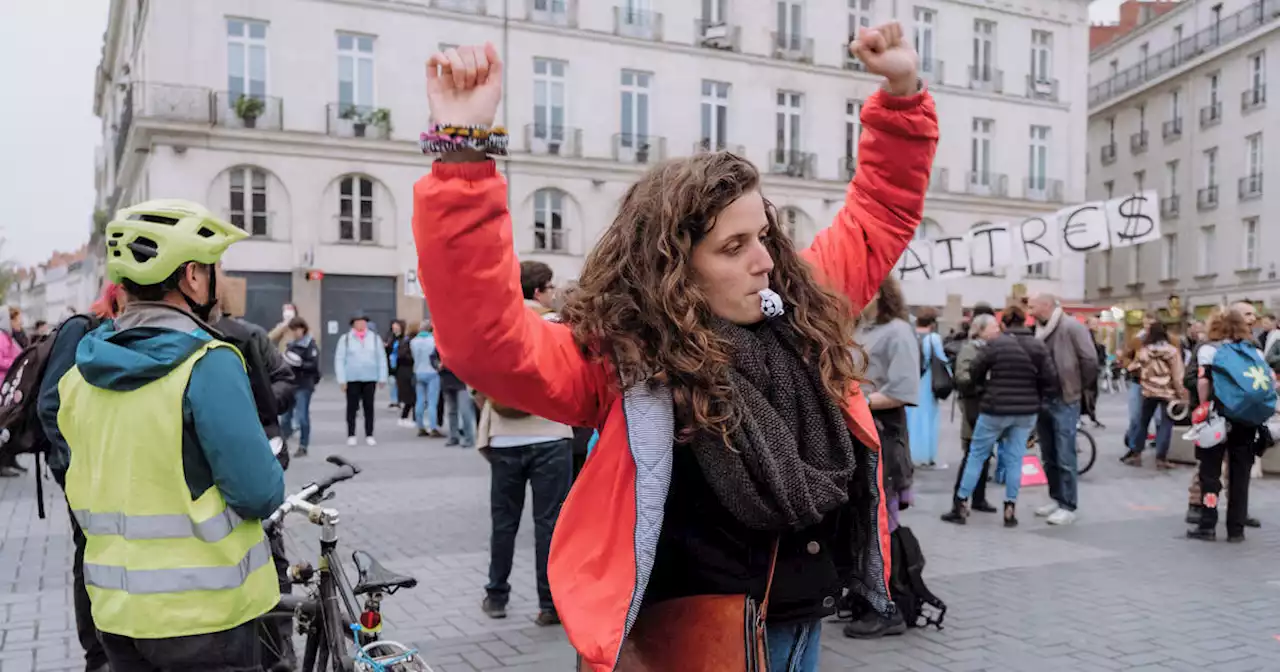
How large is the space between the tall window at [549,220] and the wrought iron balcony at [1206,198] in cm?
2564

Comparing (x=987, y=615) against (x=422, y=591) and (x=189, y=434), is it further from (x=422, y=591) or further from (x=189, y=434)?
(x=189, y=434)

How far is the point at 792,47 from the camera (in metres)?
33.8

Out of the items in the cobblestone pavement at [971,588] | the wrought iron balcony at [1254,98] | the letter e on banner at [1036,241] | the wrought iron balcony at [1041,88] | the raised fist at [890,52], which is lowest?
the cobblestone pavement at [971,588]

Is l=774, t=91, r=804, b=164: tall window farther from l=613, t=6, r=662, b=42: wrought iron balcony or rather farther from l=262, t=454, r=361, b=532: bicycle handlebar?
l=262, t=454, r=361, b=532: bicycle handlebar

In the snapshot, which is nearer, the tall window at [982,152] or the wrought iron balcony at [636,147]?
the wrought iron balcony at [636,147]

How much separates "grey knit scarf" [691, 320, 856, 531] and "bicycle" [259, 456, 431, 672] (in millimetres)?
1822

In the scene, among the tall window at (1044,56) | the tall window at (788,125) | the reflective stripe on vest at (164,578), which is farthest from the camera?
the tall window at (1044,56)

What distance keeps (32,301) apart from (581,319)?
149 metres

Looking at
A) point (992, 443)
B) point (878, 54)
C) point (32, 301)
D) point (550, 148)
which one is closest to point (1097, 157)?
point (550, 148)

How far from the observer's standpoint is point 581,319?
1854 mm

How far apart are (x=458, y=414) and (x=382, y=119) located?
654 inches

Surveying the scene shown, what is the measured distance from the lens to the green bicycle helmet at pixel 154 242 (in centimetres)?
269

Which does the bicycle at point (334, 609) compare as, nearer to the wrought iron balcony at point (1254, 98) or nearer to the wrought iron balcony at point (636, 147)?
the wrought iron balcony at point (636, 147)

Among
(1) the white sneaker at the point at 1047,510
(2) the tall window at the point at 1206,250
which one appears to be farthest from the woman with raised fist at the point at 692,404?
(2) the tall window at the point at 1206,250
